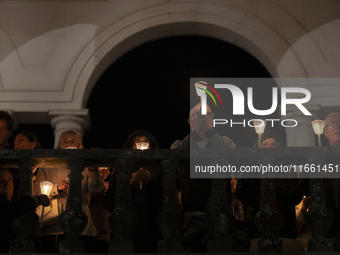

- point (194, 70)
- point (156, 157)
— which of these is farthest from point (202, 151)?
point (194, 70)

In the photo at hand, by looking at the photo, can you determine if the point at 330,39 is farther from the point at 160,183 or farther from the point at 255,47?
the point at 160,183

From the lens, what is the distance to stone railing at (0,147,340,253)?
417cm

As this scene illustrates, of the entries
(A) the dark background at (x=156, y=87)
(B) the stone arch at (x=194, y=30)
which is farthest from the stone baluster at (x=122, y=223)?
(A) the dark background at (x=156, y=87)

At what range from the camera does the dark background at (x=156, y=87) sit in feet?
37.6

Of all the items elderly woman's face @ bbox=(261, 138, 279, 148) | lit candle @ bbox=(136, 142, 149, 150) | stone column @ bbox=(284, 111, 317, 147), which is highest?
stone column @ bbox=(284, 111, 317, 147)

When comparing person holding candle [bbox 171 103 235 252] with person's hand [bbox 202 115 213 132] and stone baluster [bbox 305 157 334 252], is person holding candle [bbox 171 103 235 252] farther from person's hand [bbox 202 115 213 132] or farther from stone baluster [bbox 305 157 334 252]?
stone baluster [bbox 305 157 334 252]

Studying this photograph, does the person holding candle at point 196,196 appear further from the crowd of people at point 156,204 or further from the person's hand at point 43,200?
the person's hand at point 43,200

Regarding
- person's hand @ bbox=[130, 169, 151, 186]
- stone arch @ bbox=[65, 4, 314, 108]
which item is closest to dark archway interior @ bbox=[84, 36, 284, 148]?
stone arch @ bbox=[65, 4, 314, 108]

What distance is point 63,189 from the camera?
502 centimetres

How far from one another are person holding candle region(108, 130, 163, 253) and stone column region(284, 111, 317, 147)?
14.3 feet

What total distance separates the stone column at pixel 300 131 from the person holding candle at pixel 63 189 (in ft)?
14.0

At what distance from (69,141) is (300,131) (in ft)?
14.6

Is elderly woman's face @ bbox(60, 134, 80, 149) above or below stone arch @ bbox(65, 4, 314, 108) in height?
below

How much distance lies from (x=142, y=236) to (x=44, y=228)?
876 millimetres
